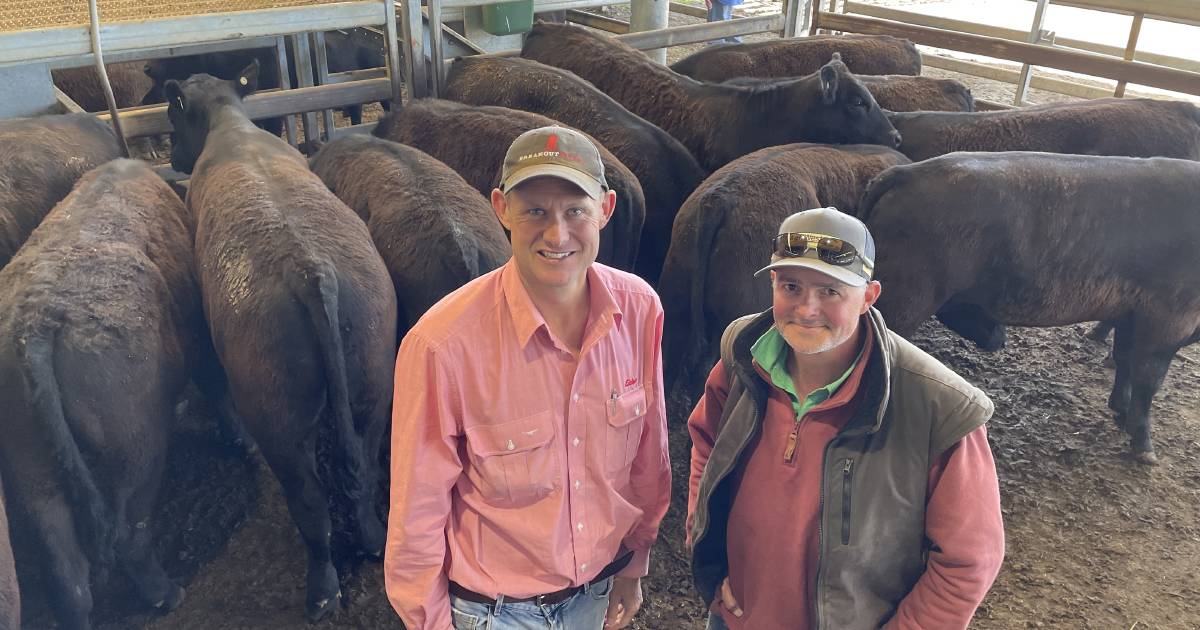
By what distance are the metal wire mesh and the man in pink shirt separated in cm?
383

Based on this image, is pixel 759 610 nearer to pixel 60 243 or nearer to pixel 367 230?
pixel 367 230

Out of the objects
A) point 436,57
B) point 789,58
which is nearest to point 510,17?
point 436,57

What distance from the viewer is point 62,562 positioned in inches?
121

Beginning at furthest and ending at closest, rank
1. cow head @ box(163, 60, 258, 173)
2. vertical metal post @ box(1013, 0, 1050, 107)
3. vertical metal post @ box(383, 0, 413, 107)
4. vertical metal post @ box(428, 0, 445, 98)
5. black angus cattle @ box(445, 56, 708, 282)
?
vertical metal post @ box(1013, 0, 1050, 107)
vertical metal post @ box(428, 0, 445, 98)
vertical metal post @ box(383, 0, 413, 107)
cow head @ box(163, 60, 258, 173)
black angus cattle @ box(445, 56, 708, 282)

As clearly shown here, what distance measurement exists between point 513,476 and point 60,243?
2.74 m

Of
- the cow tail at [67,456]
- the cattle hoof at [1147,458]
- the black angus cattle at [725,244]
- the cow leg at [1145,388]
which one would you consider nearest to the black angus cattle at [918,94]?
the black angus cattle at [725,244]

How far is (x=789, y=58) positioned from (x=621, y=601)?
6.75 m

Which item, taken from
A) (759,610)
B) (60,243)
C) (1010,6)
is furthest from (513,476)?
(1010,6)

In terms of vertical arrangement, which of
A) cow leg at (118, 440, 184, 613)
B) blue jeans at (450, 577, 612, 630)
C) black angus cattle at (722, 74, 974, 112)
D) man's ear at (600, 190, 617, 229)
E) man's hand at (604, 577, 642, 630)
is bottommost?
cow leg at (118, 440, 184, 613)

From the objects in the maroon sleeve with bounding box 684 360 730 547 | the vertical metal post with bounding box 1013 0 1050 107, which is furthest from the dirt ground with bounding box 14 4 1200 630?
the vertical metal post with bounding box 1013 0 1050 107

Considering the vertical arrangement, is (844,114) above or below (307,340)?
above

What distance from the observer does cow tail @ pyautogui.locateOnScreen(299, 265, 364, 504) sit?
10.5 ft

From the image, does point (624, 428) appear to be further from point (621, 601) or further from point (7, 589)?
point (7, 589)

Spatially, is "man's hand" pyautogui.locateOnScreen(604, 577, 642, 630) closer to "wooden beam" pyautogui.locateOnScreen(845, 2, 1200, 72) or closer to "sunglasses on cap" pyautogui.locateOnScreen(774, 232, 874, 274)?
"sunglasses on cap" pyautogui.locateOnScreen(774, 232, 874, 274)
